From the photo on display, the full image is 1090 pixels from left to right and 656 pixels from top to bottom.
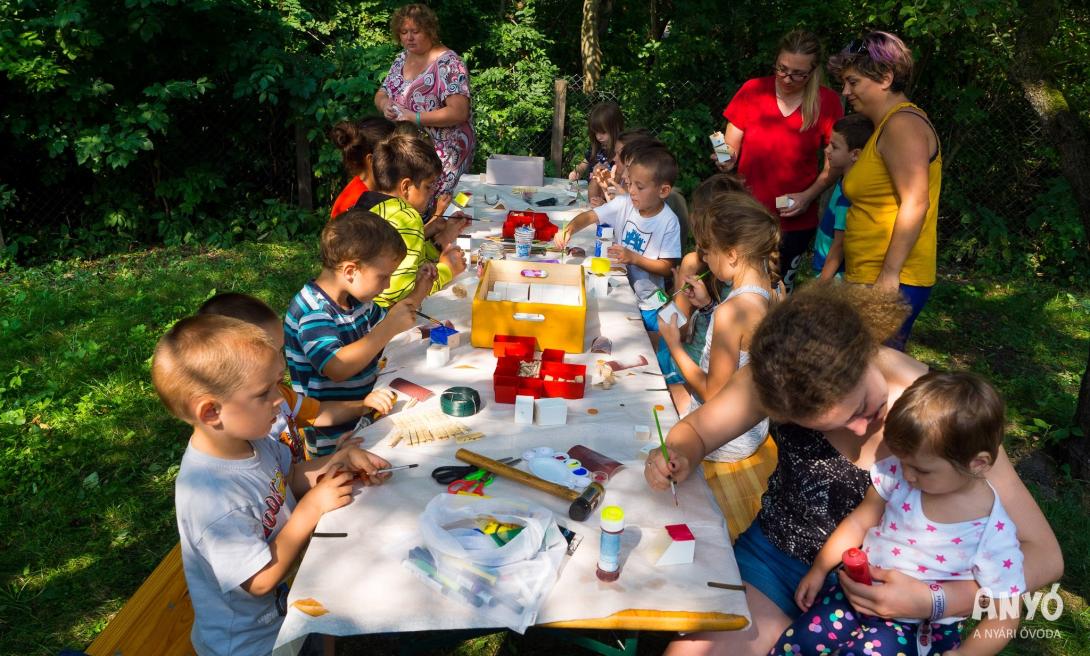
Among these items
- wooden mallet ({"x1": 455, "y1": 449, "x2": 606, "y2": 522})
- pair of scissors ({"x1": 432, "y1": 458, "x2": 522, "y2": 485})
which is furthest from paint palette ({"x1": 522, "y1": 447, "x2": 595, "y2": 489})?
pair of scissors ({"x1": 432, "y1": 458, "x2": 522, "y2": 485})

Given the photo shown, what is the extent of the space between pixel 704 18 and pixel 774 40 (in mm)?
807

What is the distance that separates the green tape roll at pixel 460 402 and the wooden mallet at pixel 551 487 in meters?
0.28

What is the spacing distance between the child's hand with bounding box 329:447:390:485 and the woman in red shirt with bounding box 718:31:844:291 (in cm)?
299

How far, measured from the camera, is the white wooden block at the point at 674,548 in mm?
1811

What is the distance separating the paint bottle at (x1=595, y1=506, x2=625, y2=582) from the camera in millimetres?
1693

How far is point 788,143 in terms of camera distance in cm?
453

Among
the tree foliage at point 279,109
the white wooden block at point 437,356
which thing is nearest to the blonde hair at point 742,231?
the white wooden block at point 437,356

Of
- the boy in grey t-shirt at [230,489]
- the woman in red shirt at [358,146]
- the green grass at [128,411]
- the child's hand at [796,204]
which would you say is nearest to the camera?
the boy in grey t-shirt at [230,489]

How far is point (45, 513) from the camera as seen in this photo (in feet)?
11.2

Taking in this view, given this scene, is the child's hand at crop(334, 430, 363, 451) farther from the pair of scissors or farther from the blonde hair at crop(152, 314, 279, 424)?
the blonde hair at crop(152, 314, 279, 424)

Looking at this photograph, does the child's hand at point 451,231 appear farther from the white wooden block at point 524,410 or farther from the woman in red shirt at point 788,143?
the white wooden block at point 524,410

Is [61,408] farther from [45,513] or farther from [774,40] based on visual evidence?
[774,40]

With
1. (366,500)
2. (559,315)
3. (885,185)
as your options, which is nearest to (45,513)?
(366,500)

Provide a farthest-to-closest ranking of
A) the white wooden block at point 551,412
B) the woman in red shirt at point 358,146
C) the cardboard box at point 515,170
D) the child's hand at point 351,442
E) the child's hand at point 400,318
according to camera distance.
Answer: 1. the cardboard box at point 515,170
2. the woman in red shirt at point 358,146
3. the child's hand at point 400,318
4. the white wooden block at point 551,412
5. the child's hand at point 351,442
